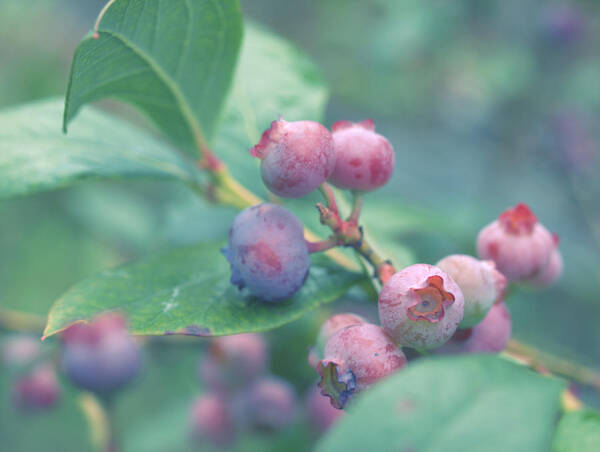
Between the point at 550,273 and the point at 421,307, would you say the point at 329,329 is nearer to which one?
the point at 421,307

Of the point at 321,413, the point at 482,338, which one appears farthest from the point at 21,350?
the point at 482,338

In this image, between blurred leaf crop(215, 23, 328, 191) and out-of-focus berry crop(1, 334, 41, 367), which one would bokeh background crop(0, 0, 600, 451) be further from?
blurred leaf crop(215, 23, 328, 191)

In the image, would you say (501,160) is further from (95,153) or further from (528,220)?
(95,153)

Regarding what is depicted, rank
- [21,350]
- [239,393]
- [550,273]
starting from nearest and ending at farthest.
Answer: [550,273] → [239,393] → [21,350]

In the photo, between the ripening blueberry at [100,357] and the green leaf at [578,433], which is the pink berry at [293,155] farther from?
the ripening blueberry at [100,357]

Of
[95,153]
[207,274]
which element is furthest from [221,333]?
[95,153]

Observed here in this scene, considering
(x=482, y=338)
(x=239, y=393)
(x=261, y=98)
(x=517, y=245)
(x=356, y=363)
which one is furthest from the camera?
(x=239, y=393)

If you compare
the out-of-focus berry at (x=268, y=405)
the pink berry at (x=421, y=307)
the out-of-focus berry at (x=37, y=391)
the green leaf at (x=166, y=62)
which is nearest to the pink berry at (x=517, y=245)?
the pink berry at (x=421, y=307)
